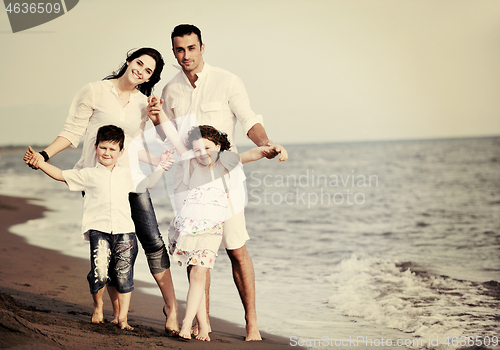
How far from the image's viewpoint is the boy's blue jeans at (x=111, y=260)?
237 cm

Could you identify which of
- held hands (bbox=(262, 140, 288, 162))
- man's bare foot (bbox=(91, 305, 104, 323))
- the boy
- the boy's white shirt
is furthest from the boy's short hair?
man's bare foot (bbox=(91, 305, 104, 323))

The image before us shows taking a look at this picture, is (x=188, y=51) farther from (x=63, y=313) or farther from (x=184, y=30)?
(x=63, y=313)

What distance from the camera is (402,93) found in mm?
19766

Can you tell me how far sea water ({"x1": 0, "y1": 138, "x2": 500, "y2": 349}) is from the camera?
3.29m

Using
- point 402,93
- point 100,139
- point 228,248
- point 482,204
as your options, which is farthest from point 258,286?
point 402,93

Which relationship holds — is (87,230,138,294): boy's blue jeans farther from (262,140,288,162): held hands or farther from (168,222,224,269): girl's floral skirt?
(262,140,288,162): held hands

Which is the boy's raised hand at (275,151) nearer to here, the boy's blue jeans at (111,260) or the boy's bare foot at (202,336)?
the boy's blue jeans at (111,260)

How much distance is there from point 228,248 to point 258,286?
180 cm

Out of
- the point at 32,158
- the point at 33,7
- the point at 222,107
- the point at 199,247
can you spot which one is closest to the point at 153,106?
the point at 222,107

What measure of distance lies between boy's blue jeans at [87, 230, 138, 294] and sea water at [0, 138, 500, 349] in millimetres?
424

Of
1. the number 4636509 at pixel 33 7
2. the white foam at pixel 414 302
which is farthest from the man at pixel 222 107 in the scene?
the number 4636509 at pixel 33 7

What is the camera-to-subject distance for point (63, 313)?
2865 mm

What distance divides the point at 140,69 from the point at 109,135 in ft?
1.28

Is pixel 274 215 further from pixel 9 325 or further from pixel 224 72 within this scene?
pixel 9 325
